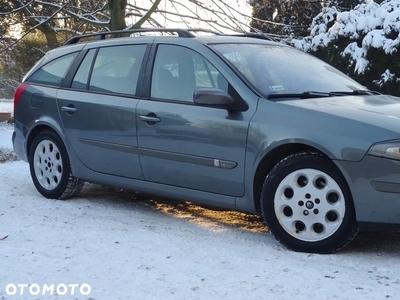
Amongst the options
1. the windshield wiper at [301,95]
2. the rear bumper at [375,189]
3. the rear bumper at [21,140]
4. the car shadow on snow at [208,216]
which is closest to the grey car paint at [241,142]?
the rear bumper at [375,189]

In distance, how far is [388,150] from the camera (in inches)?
162

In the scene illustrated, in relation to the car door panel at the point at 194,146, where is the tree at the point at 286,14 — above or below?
above

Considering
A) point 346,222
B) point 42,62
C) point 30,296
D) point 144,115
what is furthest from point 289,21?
point 30,296

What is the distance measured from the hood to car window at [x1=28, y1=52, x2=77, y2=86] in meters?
2.65

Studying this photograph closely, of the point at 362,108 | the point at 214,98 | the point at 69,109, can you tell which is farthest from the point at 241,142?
the point at 69,109

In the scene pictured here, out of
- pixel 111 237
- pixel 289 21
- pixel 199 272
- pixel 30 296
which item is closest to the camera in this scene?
pixel 30 296

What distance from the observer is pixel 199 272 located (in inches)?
159

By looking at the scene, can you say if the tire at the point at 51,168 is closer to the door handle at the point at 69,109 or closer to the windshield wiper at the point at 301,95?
the door handle at the point at 69,109

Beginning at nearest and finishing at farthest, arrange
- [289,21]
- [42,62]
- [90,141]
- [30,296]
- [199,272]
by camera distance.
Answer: [30,296], [199,272], [90,141], [42,62], [289,21]

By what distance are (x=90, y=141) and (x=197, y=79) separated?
1326 millimetres

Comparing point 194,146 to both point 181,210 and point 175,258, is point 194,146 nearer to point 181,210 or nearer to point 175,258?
point 175,258

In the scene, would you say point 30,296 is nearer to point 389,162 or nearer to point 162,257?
point 162,257

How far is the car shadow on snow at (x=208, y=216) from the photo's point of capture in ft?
15.4

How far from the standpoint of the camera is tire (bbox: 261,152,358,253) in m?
4.33
